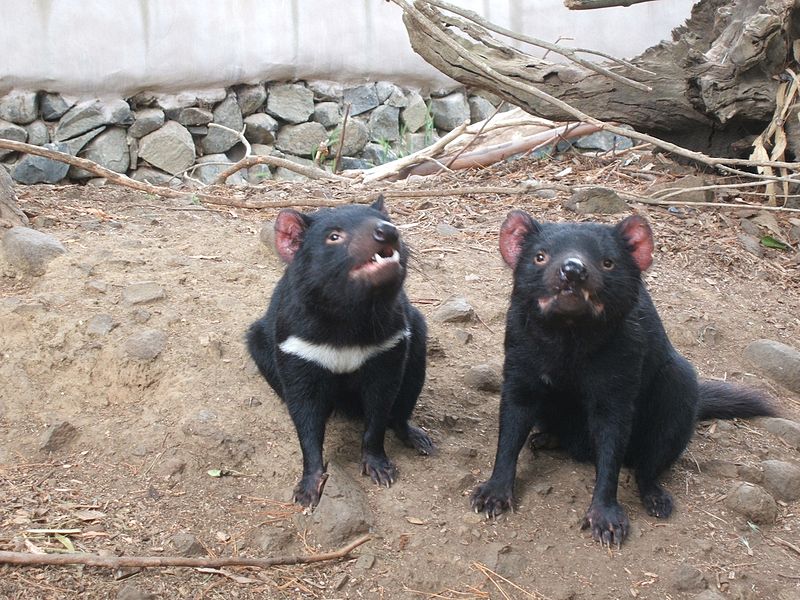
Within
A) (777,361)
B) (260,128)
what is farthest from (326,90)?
(777,361)

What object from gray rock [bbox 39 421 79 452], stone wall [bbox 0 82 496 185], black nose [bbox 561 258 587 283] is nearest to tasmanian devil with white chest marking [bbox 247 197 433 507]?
black nose [bbox 561 258 587 283]

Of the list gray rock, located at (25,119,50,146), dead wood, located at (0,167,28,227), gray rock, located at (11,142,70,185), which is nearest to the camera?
dead wood, located at (0,167,28,227)

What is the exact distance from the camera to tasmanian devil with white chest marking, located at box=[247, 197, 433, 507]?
308cm

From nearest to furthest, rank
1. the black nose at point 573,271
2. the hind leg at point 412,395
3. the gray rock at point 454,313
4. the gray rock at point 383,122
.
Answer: the black nose at point 573,271 < the hind leg at point 412,395 < the gray rock at point 454,313 < the gray rock at point 383,122

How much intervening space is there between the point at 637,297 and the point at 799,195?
3.48m

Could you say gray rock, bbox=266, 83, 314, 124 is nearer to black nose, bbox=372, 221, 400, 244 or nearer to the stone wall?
the stone wall

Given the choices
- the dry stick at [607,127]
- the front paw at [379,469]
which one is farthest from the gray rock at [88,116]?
the front paw at [379,469]

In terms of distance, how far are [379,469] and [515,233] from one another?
1.06 metres

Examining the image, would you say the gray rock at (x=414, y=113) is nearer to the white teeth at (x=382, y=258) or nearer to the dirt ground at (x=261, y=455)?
the dirt ground at (x=261, y=455)

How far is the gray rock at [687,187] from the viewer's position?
6164mm

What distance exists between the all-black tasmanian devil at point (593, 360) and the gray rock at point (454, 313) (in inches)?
50.2

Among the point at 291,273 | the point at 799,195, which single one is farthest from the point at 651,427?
the point at 799,195

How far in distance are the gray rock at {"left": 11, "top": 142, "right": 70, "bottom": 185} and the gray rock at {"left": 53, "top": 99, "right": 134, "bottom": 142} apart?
1.41 ft

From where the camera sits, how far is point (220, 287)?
179 inches
